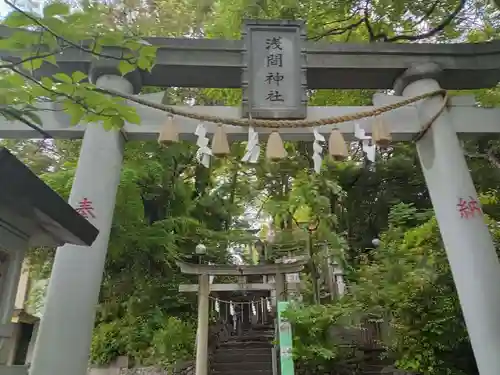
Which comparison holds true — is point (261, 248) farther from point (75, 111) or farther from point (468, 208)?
point (75, 111)

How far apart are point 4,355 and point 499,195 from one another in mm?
8625

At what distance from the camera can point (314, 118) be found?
5.21m

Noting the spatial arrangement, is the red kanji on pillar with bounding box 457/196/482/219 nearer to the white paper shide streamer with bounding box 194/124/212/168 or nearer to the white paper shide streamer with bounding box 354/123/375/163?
the white paper shide streamer with bounding box 354/123/375/163

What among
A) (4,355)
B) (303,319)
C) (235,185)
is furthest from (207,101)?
(4,355)

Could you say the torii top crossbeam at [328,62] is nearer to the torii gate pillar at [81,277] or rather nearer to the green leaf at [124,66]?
the torii gate pillar at [81,277]

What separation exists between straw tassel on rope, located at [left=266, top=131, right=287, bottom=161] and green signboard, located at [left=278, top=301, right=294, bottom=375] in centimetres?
409

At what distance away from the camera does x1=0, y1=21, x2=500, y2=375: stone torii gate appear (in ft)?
14.2

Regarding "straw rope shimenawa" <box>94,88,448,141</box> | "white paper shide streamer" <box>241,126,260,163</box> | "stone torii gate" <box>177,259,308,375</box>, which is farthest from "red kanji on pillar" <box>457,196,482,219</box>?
"stone torii gate" <box>177,259,308,375</box>

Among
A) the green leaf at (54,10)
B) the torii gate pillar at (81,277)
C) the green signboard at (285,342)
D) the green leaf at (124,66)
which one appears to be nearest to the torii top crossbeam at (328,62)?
the torii gate pillar at (81,277)

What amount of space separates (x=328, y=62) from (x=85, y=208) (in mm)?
3318

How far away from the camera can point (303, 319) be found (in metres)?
8.13

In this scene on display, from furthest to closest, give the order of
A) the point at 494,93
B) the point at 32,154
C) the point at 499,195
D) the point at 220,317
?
1. the point at 220,317
2. the point at 32,154
3. the point at 499,195
4. the point at 494,93

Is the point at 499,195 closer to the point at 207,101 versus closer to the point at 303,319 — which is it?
the point at 303,319

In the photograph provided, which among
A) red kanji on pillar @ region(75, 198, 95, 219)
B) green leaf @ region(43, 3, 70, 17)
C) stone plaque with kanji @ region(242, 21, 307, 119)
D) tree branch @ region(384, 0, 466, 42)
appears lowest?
green leaf @ region(43, 3, 70, 17)
